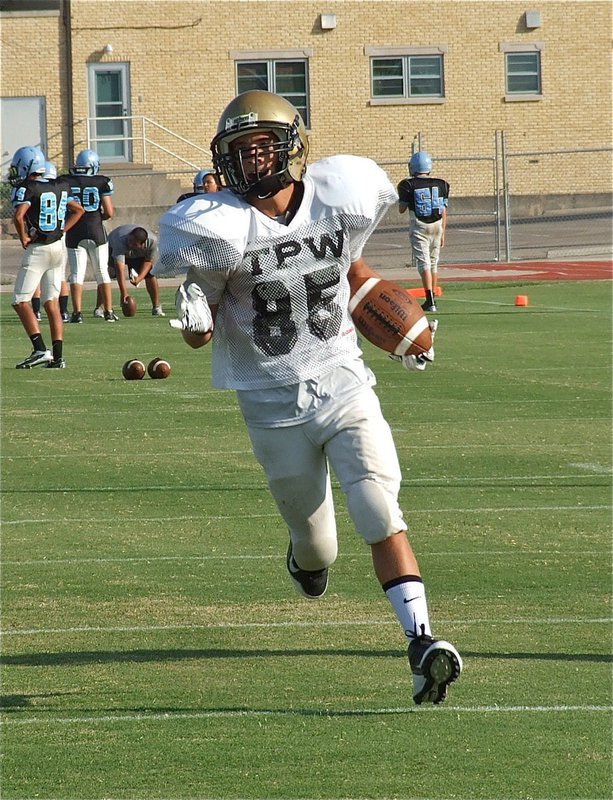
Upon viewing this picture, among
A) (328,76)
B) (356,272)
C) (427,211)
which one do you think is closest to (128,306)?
(427,211)

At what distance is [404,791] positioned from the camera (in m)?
4.09

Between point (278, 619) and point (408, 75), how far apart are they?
99.2 feet

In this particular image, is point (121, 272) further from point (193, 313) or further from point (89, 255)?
point (193, 313)

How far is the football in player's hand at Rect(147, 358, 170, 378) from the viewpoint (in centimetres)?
1315

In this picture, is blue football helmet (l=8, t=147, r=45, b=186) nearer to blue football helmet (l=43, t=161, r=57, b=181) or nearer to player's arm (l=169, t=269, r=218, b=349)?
blue football helmet (l=43, t=161, r=57, b=181)

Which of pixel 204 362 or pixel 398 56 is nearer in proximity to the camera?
pixel 204 362

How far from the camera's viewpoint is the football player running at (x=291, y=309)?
475cm

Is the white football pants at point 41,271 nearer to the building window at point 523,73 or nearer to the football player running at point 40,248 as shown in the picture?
the football player running at point 40,248

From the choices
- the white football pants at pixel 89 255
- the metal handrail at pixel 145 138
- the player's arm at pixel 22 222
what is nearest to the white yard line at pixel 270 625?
the player's arm at pixel 22 222

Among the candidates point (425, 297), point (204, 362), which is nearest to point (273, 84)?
point (425, 297)

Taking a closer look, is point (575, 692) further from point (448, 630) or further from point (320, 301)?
point (320, 301)

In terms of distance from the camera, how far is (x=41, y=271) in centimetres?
1428

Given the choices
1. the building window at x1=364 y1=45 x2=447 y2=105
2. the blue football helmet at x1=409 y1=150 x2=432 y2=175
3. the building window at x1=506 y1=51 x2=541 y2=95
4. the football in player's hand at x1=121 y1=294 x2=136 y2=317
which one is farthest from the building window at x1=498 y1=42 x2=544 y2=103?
the football in player's hand at x1=121 y1=294 x2=136 y2=317

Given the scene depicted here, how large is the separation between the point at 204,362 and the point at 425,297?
4987mm
